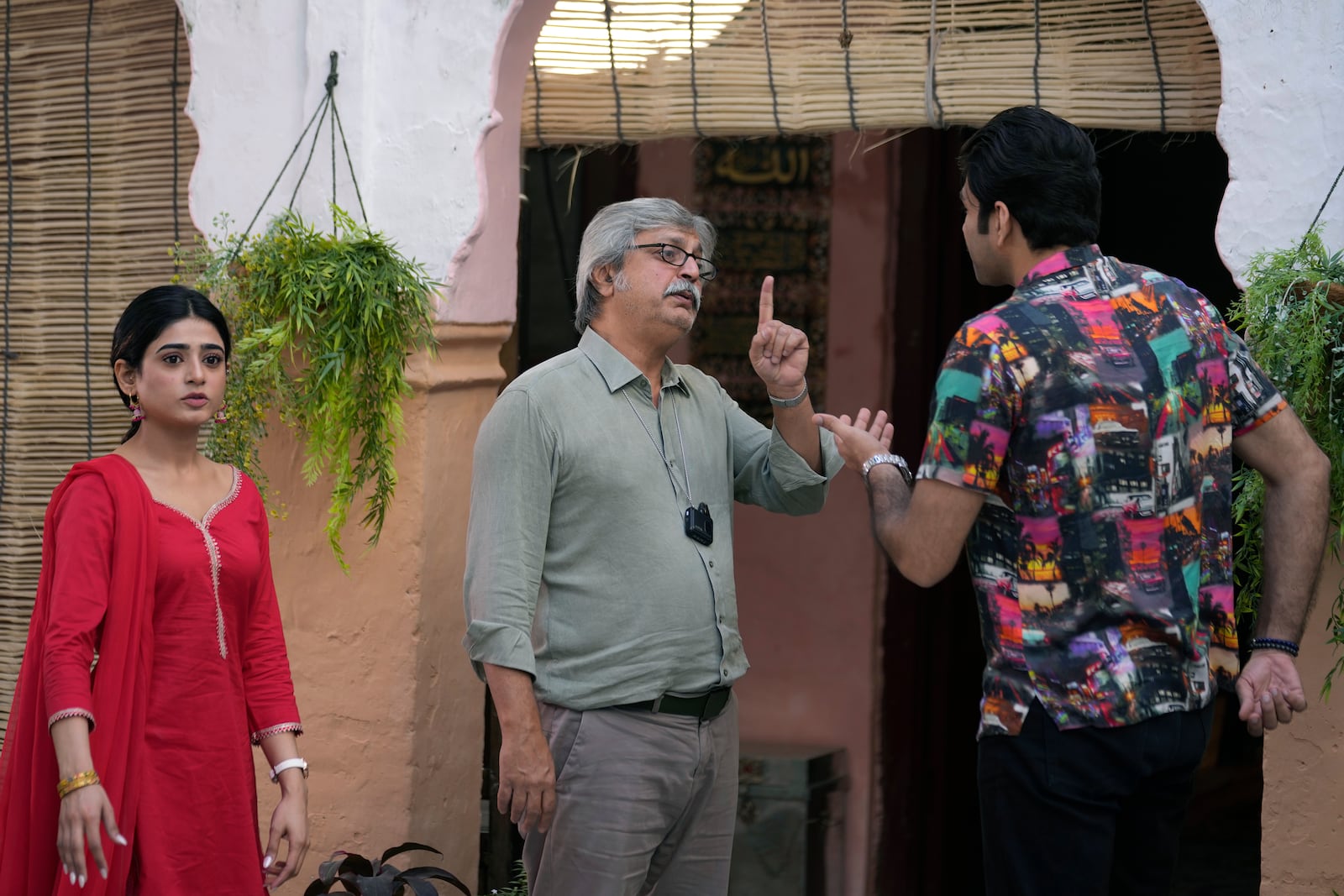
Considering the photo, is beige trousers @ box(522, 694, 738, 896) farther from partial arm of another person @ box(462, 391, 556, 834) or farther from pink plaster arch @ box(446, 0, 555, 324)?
pink plaster arch @ box(446, 0, 555, 324)

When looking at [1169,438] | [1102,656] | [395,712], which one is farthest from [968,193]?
[395,712]

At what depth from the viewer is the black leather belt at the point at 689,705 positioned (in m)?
2.68

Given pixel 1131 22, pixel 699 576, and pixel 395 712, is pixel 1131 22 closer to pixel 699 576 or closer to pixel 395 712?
pixel 699 576

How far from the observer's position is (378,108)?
145 inches

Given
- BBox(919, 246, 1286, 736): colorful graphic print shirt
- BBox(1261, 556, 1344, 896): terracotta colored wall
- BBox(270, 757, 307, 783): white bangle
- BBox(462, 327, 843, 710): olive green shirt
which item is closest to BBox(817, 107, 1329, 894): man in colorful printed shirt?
BBox(919, 246, 1286, 736): colorful graphic print shirt

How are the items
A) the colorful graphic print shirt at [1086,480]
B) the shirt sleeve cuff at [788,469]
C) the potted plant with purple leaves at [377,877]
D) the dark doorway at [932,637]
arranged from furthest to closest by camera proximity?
the dark doorway at [932,637] < the potted plant with purple leaves at [377,877] < the shirt sleeve cuff at [788,469] < the colorful graphic print shirt at [1086,480]

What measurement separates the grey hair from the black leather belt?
705 millimetres

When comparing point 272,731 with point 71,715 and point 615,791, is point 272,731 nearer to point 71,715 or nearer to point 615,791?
point 71,715

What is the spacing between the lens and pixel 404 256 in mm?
3607

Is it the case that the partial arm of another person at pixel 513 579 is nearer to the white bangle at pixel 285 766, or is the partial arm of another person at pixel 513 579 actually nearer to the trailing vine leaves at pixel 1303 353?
the white bangle at pixel 285 766

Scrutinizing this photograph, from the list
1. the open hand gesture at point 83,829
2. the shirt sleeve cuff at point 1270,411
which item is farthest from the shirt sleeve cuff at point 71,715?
the shirt sleeve cuff at point 1270,411

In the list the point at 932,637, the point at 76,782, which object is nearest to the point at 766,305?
the point at 76,782

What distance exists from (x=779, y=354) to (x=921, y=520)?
634mm

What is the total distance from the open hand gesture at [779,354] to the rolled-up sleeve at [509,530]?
426mm
